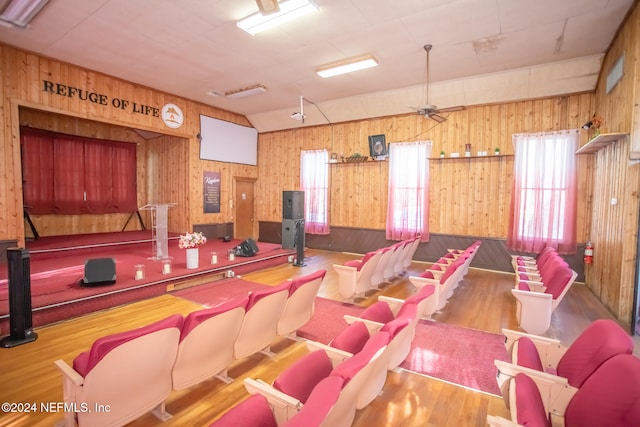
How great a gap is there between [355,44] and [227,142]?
5.61m

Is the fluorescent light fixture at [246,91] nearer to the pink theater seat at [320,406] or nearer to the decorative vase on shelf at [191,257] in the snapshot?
the decorative vase on shelf at [191,257]

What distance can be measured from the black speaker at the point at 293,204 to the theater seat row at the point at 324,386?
205 inches

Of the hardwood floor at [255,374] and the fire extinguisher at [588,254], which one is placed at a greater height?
the fire extinguisher at [588,254]

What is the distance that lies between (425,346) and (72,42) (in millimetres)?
7254

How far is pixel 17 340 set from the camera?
3240 mm

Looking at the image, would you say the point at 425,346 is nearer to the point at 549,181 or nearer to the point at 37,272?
the point at 549,181

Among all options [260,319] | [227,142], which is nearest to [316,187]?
[227,142]

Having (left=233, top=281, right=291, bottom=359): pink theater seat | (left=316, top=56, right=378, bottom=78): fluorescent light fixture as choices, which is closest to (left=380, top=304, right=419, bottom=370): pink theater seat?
(left=233, top=281, right=291, bottom=359): pink theater seat

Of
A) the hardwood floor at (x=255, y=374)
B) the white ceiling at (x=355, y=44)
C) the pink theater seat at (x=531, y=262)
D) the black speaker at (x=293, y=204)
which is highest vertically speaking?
the white ceiling at (x=355, y=44)

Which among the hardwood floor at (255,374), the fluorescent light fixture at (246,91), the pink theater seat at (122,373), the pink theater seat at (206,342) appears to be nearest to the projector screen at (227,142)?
the fluorescent light fixture at (246,91)

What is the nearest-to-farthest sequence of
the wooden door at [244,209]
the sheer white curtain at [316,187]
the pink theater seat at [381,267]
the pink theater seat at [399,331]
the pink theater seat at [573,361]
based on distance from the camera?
1. the pink theater seat at [573,361]
2. the pink theater seat at [399,331]
3. the pink theater seat at [381,267]
4. the sheer white curtain at [316,187]
5. the wooden door at [244,209]

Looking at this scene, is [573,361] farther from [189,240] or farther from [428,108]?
[189,240]

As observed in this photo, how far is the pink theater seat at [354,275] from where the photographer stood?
14.7 ft

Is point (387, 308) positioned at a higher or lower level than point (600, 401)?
lower
